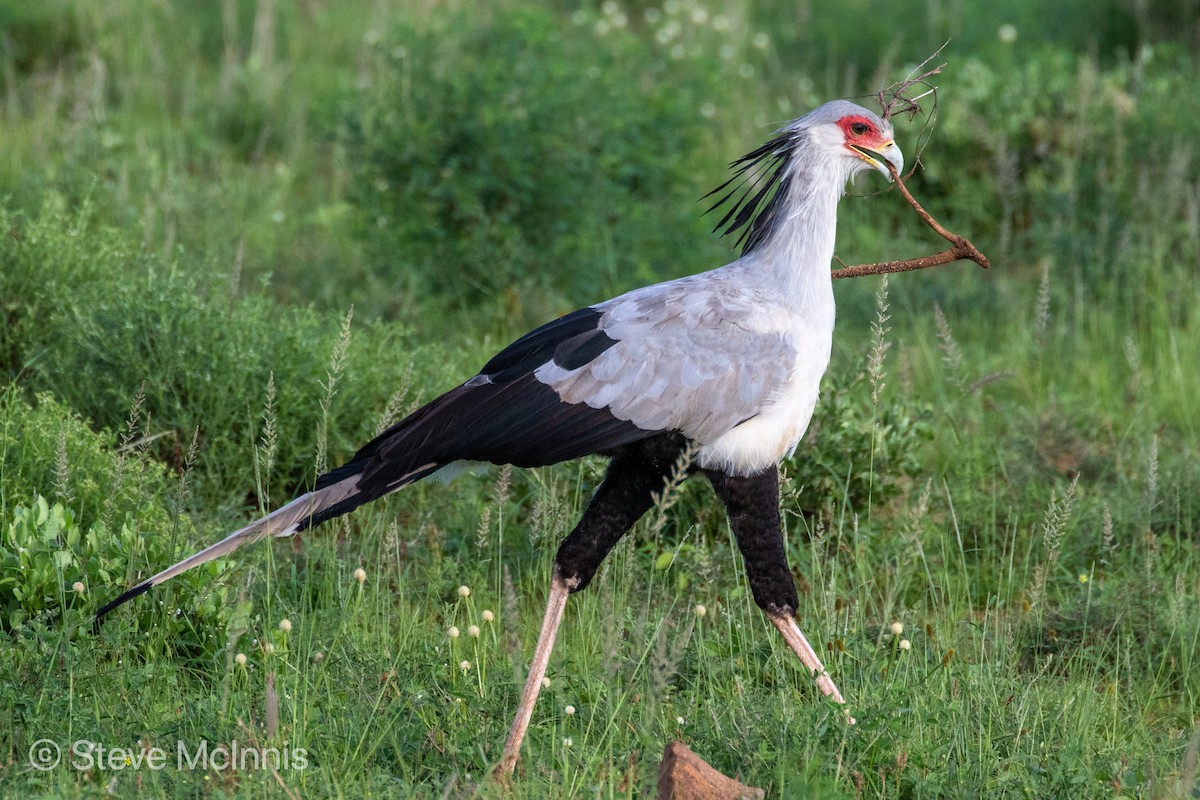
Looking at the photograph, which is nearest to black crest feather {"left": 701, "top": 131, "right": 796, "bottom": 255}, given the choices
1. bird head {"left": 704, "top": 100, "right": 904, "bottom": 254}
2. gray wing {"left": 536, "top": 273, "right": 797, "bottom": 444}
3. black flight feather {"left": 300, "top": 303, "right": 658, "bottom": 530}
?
bird head {"left": 704, "top": 100, "right": 904, "bottom": 254}

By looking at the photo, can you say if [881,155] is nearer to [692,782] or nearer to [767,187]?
[767,187]

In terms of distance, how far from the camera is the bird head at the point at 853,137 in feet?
13.1

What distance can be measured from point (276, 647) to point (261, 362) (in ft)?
4.55

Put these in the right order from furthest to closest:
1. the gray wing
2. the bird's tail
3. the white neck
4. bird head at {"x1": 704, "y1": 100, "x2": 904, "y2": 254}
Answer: bird head at {"x1": 704, "y1": 100, "x2": 904, "y2": 254}, the white neck, the gray wing, the bird's tail

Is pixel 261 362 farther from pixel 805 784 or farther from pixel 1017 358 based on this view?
pixel 1017 358

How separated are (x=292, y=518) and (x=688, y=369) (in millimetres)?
1082

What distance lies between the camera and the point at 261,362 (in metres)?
4.76

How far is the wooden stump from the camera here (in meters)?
2.93

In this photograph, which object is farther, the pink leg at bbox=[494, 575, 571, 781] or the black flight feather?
the black flight feather

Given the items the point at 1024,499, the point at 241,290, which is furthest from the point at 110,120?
the point at 1024,499

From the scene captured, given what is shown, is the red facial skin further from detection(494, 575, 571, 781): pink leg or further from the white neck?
detection(494, 575, 571, 781): pink leg

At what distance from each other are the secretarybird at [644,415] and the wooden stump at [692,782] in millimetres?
569

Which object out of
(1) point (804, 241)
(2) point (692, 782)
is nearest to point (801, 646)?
(2) point (692, 782)

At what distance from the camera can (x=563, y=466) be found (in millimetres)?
4711
